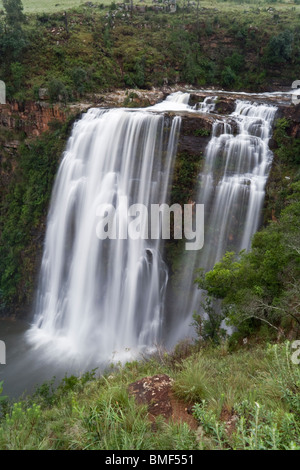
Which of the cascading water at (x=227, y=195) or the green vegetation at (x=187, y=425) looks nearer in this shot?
the green vegetation at (x=187, y=425)

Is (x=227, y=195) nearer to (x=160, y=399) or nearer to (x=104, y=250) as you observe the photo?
(x=104, y=250)

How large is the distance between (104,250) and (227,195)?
8262 mm

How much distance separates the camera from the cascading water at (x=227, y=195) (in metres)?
15.3

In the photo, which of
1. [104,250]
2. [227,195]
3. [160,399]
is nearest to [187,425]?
[160,399]

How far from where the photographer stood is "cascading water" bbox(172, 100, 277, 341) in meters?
15.3

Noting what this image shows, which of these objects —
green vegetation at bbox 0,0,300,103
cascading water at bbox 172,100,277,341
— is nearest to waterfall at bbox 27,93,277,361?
cascading water at bbox 172,100,277,341

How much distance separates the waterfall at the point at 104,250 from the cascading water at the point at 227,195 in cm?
172

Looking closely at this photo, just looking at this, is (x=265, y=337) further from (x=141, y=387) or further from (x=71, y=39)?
(x=71, y=39)

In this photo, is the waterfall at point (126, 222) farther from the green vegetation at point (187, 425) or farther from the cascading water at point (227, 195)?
the green vegetation at point (187, 425)

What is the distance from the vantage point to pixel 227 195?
15727mm

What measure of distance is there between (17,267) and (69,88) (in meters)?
15.2

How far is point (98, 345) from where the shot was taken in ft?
53.5

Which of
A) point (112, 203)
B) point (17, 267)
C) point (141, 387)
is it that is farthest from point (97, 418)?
point (17, 267)

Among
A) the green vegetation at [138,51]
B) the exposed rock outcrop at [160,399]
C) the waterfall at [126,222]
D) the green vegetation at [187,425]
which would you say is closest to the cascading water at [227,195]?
the waterfall at [126,222]
